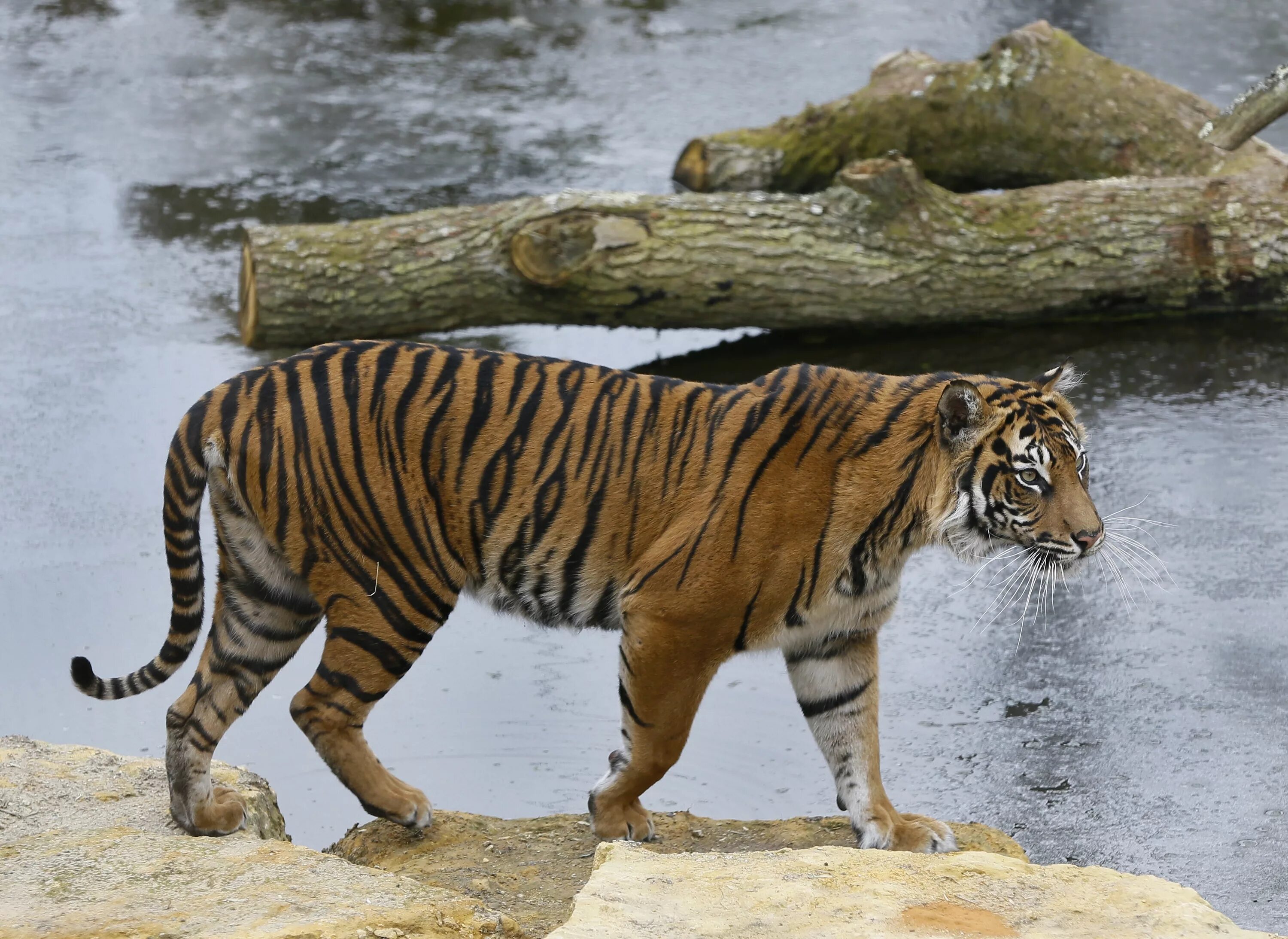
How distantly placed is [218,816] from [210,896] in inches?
30.5

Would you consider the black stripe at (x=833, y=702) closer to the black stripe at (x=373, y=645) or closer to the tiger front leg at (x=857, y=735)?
the tiger front leg at (x=857, y=735)

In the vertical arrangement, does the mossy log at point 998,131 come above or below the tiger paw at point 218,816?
above

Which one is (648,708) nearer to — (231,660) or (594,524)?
(594,524)

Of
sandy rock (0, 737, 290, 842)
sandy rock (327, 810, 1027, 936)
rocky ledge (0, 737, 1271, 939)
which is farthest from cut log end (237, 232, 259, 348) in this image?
rocky ledge (0, 737, 1271, 939)

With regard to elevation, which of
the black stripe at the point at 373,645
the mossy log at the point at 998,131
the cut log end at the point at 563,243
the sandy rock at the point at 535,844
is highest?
the mossy log at the point at 998,131

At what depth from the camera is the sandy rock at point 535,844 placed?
142 inches

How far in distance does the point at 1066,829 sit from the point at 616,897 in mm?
1893

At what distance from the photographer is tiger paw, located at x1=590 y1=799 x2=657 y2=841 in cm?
384

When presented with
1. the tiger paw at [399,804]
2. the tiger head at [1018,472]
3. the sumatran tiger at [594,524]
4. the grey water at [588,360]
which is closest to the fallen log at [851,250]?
the grey water at [588,360]

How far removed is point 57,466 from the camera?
605cm

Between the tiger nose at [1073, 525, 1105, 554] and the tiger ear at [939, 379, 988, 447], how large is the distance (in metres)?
0.33

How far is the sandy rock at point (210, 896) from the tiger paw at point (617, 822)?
0.84 metres

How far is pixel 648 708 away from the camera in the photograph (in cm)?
365

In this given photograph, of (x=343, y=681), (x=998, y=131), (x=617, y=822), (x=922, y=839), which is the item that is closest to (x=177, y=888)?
(x=343, y=681)
